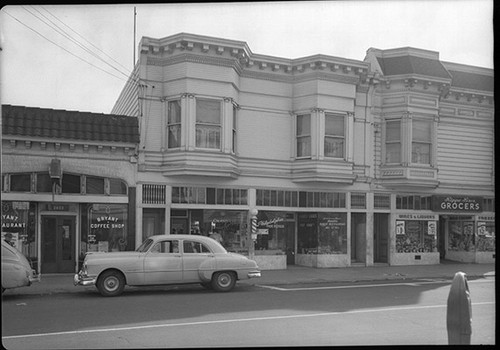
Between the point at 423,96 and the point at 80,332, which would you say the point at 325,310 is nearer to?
the point at 80,332

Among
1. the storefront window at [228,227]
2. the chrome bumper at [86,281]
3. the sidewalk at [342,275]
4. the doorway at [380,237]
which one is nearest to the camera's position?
the chrome bumper at [86,281]

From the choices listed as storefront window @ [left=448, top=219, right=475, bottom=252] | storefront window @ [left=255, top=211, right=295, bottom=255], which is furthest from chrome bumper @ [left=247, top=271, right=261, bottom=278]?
storefront window @ [left=448, top=219, right=475, bottom=252]

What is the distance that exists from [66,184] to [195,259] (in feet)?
15.6

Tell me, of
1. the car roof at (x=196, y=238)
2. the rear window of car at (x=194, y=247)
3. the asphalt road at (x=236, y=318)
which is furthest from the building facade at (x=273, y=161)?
the asphalt road at (x=236, y=318)

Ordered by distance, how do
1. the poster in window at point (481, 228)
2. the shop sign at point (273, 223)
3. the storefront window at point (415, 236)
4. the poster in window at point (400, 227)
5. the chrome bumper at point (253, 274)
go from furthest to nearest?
1. the poster in window at point (400, 227)
2. the storefront window at point (415, 236)
3. the poster in window at point (481, 228)
4. the shop sign at point (273, 223)
5. the chrome bumper at point (253, 274)

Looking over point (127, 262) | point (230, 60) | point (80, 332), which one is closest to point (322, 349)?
point (80, 332)

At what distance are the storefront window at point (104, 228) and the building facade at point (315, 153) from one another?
0.59 meters

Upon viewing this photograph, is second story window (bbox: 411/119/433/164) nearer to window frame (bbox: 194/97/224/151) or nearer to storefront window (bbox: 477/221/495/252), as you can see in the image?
storefront window (bbox: 477/221/495/252)

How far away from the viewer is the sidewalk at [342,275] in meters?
13.4

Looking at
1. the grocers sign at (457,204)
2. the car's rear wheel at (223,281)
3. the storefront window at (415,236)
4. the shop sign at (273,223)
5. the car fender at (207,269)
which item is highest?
the grocers sign at (457,204)

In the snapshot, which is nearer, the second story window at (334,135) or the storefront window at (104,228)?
the storefront window at (104,228)

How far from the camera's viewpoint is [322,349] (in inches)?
291

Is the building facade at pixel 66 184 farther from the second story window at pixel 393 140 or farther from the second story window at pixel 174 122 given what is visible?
the second story window at pixel 393 140

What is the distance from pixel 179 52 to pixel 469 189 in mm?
9726
